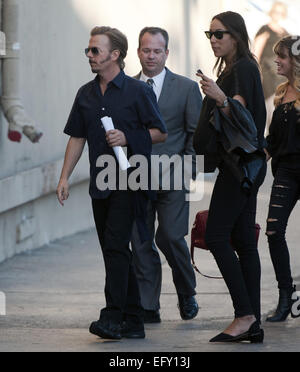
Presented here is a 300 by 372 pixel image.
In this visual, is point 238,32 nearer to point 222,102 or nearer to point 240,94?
point 240,94

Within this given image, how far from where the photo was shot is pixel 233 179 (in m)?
5.93

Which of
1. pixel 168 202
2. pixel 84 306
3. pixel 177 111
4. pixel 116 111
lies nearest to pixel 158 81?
pixel 177 111

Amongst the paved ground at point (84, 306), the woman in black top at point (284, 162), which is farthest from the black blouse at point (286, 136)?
the paved ground at point (84, 306)

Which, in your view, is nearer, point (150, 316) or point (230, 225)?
point (230, 225)

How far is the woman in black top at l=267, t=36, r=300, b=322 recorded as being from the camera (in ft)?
22.6

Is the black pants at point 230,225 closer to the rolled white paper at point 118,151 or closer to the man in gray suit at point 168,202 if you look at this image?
the rolled white paper at point 118,151

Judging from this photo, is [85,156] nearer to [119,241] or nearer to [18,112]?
[18,112]

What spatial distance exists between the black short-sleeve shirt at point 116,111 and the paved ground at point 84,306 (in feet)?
2.87

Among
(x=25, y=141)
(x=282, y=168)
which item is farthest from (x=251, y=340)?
(x=25, y=141)

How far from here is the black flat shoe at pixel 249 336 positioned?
5984 mm

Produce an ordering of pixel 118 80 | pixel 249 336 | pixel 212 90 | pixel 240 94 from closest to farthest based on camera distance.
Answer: pixel 212 90
pixel 240 94
pixel 249 336
pixel 118 80

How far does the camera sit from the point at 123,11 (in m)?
12.6

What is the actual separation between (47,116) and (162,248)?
365cm

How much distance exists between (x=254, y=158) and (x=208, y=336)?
1145mm
